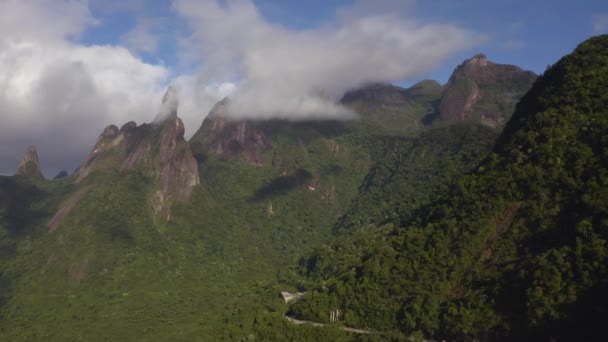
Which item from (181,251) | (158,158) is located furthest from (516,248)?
(158,158)

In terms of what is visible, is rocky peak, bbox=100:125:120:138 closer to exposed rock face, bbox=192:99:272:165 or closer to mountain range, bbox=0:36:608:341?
mountain range, bbox=0:36:608:341

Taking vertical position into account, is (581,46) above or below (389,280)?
above

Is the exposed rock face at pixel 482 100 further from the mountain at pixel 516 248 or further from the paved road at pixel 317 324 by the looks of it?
the paved road at pixel 317 324

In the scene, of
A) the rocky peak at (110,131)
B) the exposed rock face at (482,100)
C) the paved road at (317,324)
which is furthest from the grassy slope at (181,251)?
the exposed rock face at (482,100)

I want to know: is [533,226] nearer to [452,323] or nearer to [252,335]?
[452,323]

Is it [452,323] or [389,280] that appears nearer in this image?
[452,323]

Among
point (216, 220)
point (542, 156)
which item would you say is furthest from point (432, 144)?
point (542, 156)

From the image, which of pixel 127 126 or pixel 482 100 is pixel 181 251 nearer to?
pixel 127 126
